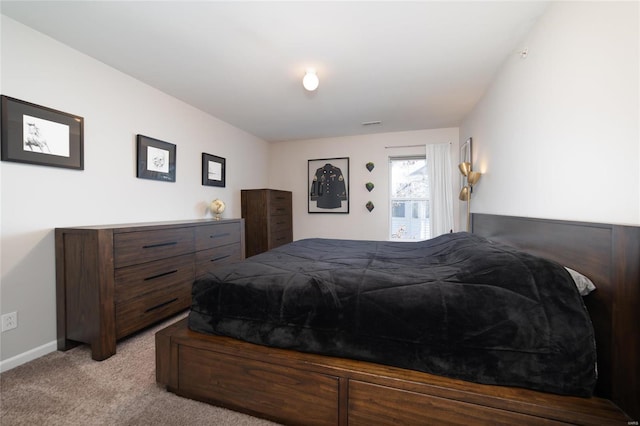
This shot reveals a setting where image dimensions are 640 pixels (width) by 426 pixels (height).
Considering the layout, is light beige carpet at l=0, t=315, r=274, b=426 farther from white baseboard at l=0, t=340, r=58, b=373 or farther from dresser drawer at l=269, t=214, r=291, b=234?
dresser drawer at l=269, t=214, r=291, b=234

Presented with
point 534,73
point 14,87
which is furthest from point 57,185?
point 534,73

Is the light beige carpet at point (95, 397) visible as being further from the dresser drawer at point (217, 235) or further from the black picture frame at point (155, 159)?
the black picture frame at point (155, 159)

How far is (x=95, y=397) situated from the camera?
1457mm

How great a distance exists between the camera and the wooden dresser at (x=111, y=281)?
1813mm

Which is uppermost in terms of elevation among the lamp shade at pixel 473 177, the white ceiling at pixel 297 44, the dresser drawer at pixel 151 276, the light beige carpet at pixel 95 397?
the white ceiling at pixel 297 44

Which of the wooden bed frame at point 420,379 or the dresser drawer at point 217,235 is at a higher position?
the dresser drawer at point 217,235

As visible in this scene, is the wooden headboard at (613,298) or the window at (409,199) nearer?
the wooden headboard at (613,298)

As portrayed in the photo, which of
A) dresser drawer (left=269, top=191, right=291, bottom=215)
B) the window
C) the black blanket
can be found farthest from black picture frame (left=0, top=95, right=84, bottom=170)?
the window

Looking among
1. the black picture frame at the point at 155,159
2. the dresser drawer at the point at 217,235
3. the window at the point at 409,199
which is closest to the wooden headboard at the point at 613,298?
the dresser drawer at the point at 217,235

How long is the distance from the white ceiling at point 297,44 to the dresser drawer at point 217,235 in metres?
1.52

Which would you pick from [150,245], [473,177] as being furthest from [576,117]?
[150,245]

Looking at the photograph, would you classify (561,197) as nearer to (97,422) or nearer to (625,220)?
(625,220)

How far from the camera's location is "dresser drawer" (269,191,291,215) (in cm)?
425

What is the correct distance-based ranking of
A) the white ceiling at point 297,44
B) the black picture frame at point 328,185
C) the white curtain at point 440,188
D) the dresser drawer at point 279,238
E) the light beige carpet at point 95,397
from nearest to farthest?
1. the light beige carpet at point 95,397
2. the white ceiling at point 297,44
3. the white curtain at point 440,188
4. the dresser drawer at point 279,238
5. the black picture frame at point 328,185
